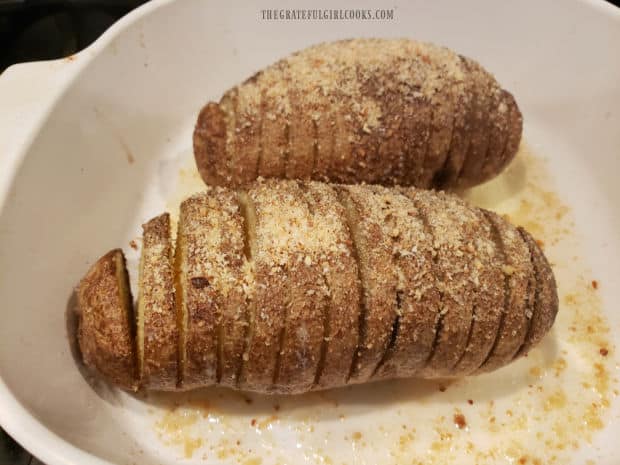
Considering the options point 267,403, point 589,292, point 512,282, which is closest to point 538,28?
point 589,292

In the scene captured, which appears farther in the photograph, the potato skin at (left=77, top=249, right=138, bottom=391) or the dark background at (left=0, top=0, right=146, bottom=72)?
the dark background at (left=0, top=0, right=146, bottom=72)

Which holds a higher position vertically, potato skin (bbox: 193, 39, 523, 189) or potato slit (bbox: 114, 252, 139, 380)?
potato skin (bbox: 193, 39, 523, 189)

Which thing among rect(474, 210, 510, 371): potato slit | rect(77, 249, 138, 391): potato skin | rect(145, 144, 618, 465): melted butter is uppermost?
rect(474, 210, 510, 371): potato slit

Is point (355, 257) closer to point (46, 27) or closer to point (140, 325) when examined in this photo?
point (140, 325)

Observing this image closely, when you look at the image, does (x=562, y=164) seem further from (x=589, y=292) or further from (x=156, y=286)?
(x=156, y=286)

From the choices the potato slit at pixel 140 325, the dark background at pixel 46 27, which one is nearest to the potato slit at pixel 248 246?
the potato slit at pixel 140 325

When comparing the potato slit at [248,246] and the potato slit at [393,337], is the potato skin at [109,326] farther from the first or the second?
the potato slit at [393,337]

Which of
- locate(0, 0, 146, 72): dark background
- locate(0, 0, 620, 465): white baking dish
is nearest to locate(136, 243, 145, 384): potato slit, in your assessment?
locate(0, 0, 620, 465): white baking dish

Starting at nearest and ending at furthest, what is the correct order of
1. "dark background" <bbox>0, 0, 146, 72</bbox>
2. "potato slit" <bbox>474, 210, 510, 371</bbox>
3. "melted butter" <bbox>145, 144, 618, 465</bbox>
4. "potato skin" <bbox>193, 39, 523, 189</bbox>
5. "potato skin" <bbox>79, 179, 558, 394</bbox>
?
"potato skin" <bbox>79, 179, 558, 394</bbox>, "potato slit" <bbox>474, 210, 510, 371</bbox>, "melted butter" <bbox>145, 144, 618, 465</bbox>, "potato skin" <bbox>193, 39, 523, 189</bbox>, "dark background" <bbox>0, 0, 146, 72</bbox>

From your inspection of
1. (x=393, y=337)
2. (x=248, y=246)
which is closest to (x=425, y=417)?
(x=393, y=337)

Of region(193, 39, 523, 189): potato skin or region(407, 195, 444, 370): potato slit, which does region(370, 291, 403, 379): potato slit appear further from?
region(193, 39, 523, 189): potato skin
